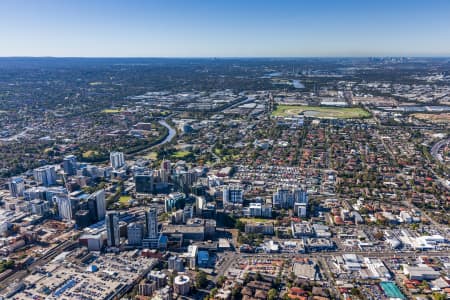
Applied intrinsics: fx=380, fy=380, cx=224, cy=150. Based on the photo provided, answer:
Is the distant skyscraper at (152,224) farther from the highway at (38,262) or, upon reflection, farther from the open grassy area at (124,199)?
the open grassy area at (124,199)

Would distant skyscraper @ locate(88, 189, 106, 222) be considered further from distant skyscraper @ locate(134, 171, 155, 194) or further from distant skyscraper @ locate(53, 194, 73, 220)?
distant skyscraper @ locate(134, 171, 155, 194)

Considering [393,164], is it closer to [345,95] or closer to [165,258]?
[165,258]

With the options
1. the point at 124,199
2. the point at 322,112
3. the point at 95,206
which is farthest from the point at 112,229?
the point at 322,112

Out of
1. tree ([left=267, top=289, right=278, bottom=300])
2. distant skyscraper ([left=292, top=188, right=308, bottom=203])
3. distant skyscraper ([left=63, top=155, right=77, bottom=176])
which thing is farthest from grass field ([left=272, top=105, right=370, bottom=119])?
tree ([left=267, top=289, right=278, bottom=300])

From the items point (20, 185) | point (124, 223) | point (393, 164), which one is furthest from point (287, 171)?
point (20, 185)

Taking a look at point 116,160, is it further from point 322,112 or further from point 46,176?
point 322,112

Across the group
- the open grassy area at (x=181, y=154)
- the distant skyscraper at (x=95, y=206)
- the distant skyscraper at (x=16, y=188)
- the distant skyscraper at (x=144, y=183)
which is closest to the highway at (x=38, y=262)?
the distant skyscraper at (x=95, y=206)
